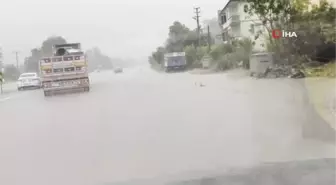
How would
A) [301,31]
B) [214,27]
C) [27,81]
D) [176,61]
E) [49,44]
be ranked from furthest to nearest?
1. [214,27]
2. [176,61]
3. [27,81]
4. [301,31]
5. [49,44]

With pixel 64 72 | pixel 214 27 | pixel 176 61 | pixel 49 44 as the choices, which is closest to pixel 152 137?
pixel 64 72

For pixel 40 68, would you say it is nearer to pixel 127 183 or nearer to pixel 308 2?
pixel 308 2

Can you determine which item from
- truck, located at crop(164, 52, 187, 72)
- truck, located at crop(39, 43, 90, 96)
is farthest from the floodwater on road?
truck, located at crop(164, 52, 187, 72)

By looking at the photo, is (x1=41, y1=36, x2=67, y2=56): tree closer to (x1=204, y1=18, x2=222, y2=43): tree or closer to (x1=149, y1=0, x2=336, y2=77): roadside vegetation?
(x1=149, y1=0, x2=336, y2=77): roadside vegetation

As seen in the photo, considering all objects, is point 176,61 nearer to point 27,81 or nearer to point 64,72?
point 27,81

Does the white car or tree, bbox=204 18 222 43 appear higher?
tree, bbox=204 18 222 43

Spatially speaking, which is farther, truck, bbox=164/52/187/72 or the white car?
truck, bbox=164/52/187/72

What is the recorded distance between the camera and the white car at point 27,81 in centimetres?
2916

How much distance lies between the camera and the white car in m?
29.2

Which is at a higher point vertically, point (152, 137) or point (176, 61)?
point (176, 61)

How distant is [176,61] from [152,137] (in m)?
31.3

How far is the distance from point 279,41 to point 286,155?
63.1 ft

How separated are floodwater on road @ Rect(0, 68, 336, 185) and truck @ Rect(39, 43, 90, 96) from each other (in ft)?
15.7

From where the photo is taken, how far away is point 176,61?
136 feet
